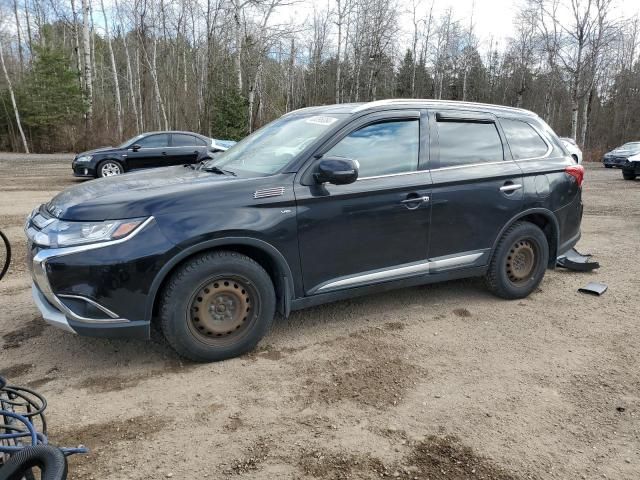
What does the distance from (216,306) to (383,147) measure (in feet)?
5.99

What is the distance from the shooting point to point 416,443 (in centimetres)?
267

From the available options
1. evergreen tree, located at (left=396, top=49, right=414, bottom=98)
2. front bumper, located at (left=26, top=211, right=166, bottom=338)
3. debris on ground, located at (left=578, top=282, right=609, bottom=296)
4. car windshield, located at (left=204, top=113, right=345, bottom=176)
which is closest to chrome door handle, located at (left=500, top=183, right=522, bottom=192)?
debris on ground, located at (left=578, top=282, right=609, bottom=296)

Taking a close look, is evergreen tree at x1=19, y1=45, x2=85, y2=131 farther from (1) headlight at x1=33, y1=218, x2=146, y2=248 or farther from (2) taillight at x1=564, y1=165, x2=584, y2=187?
(2) taillight at x1=564, y1=165, x2=584, y2=187

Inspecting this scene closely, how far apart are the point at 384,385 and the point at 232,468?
1189mm

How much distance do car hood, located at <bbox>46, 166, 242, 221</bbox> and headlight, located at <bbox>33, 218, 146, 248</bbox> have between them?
0.13 ft

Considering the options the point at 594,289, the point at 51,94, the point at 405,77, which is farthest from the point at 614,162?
the point at 405,77

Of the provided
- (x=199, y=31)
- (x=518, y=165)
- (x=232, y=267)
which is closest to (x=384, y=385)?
(x=232, y=267)

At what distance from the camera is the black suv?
3.13 m

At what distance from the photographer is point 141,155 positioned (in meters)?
13.9

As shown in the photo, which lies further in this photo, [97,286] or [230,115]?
[230,115]

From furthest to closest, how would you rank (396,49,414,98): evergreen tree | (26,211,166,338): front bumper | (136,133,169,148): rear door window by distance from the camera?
(396,49,414,98): evergreen tree, (136,133,169,148): rear door window, (26,211,166,338): front bumper

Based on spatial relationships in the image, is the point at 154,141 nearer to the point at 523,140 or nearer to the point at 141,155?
the point at 141,155

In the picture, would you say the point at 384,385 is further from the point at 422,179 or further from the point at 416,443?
the point at 422,179

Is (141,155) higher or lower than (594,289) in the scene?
higher
